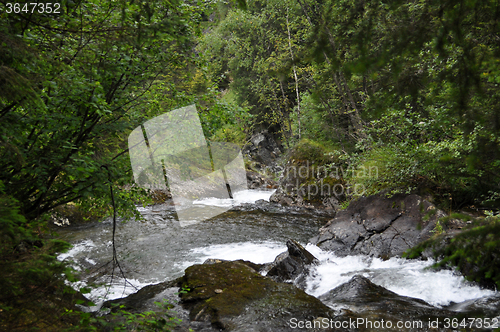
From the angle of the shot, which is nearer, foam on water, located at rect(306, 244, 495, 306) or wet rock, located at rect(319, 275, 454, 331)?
wet rock, located at rect(319, 275, 454, 331)

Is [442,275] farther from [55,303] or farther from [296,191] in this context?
[296,191]

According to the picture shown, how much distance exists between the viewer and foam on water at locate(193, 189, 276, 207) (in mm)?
14778

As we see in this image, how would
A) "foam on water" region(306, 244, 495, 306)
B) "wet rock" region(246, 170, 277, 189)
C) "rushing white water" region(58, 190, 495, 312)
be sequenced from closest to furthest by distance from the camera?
1. "foam on water" region(306, 244, 495, 306)
2. "rushing white water" region(58, 190, 495, 312)
3. "wet rock" region(246, 170, 277, 189)

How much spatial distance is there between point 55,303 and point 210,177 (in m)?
16.6

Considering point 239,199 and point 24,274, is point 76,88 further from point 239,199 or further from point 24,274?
point 239,199

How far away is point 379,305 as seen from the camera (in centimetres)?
473

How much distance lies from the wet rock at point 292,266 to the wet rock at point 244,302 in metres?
0.85

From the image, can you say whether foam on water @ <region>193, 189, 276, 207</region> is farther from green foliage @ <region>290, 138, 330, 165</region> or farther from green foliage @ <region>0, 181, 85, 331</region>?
green foliage @ <region>0, 181, 85, 331</region>

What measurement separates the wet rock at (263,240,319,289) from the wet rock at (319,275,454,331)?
81 centimetres

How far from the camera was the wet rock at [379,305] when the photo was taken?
4.17 metres

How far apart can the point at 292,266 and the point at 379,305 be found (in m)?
2.12

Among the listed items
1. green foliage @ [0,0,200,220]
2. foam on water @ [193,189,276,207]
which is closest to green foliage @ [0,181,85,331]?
green foliage @ [0,0,200,220]

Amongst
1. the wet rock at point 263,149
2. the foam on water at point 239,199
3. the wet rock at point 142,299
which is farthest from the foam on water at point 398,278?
the wet rock at point 263,149

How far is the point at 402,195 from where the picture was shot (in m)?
7.93
